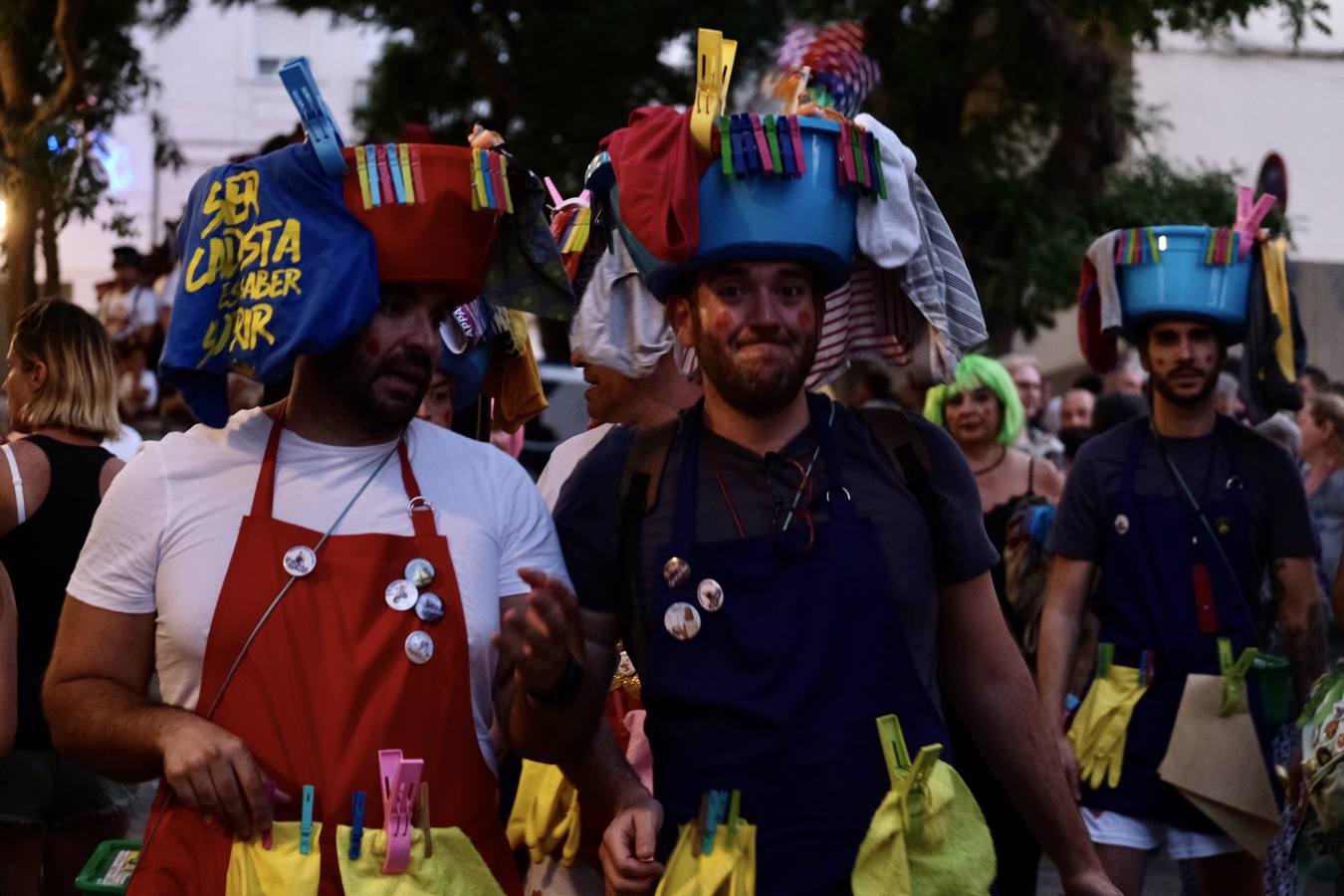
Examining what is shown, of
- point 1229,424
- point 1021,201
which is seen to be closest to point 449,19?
point 1021,201

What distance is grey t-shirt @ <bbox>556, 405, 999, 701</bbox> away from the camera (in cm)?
373

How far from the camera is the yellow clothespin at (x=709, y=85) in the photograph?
3.75 meters

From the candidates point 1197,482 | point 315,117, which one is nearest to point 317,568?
point 315,117

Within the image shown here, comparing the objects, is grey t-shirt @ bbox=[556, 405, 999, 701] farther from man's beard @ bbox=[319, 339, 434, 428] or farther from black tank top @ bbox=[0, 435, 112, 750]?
black tank top @ bbox=[0, 435, 112, 750]

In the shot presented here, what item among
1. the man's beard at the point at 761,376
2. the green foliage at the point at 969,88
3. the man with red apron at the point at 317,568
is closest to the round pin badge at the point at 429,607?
the man with red apron at the point at 317,568

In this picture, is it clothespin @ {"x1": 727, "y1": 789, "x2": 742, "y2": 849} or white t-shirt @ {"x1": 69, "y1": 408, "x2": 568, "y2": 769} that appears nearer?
white t-shirt @ {"x1": 69, "y1": 408, "x2": 568, "y2": 769}

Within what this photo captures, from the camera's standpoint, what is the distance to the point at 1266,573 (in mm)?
6297

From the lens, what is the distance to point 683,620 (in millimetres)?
3672

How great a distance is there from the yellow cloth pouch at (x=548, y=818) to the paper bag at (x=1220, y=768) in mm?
2155

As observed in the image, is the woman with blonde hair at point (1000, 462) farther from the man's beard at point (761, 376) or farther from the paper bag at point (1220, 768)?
the man's beard at point (761, 376)

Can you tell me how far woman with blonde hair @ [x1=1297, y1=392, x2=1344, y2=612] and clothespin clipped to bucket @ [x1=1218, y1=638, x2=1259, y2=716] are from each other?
4.48m

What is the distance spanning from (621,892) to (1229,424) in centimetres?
341

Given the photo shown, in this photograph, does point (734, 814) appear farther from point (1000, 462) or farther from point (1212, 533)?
point (1000, 462)

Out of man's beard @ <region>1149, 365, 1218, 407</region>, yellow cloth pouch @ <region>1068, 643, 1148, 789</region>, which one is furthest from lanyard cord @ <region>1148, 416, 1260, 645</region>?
yellow cloth pouch @ <region>1068, 643, 1148, 789</region>
